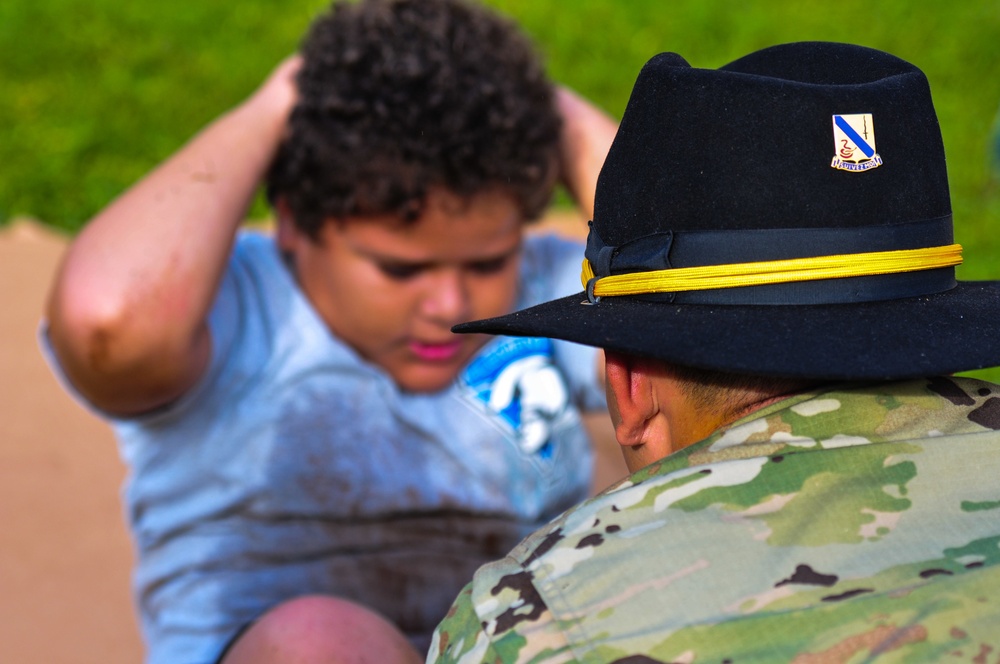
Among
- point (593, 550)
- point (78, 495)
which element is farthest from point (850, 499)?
point (78, 495)

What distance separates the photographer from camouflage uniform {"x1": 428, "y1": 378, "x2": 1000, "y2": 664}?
3.47 feet

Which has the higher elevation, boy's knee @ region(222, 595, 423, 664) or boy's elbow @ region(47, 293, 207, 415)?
boy's elbow @ region(47, 293, 207, 415)

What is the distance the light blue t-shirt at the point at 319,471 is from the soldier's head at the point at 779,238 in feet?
3.84

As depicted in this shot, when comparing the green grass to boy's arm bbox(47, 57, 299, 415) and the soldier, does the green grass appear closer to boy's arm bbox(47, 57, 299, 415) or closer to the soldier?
boy's arm bbox(47, 57, 299, 415)

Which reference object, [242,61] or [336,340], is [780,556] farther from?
[242,61]

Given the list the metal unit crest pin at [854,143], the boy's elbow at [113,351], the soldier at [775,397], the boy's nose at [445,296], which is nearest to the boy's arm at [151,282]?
the boy's elbow at [113,351]

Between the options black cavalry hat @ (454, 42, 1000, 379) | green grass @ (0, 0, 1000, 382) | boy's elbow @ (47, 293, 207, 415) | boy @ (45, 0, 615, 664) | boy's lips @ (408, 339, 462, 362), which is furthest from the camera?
green grass @ (0, 0, 1000, 382)

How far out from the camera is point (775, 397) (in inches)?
50.7

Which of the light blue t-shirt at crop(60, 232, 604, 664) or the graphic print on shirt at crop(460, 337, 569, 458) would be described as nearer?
the light blue t-shirt at crop(60, 232, 604, 664)

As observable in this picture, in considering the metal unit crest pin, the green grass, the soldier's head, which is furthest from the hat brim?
the green grass

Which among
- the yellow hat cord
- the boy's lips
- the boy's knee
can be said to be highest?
the yellow hat cord

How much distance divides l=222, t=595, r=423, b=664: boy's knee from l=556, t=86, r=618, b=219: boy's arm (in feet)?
4.07

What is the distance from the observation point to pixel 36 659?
10.2 feet

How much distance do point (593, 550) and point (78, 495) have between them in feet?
9.71
